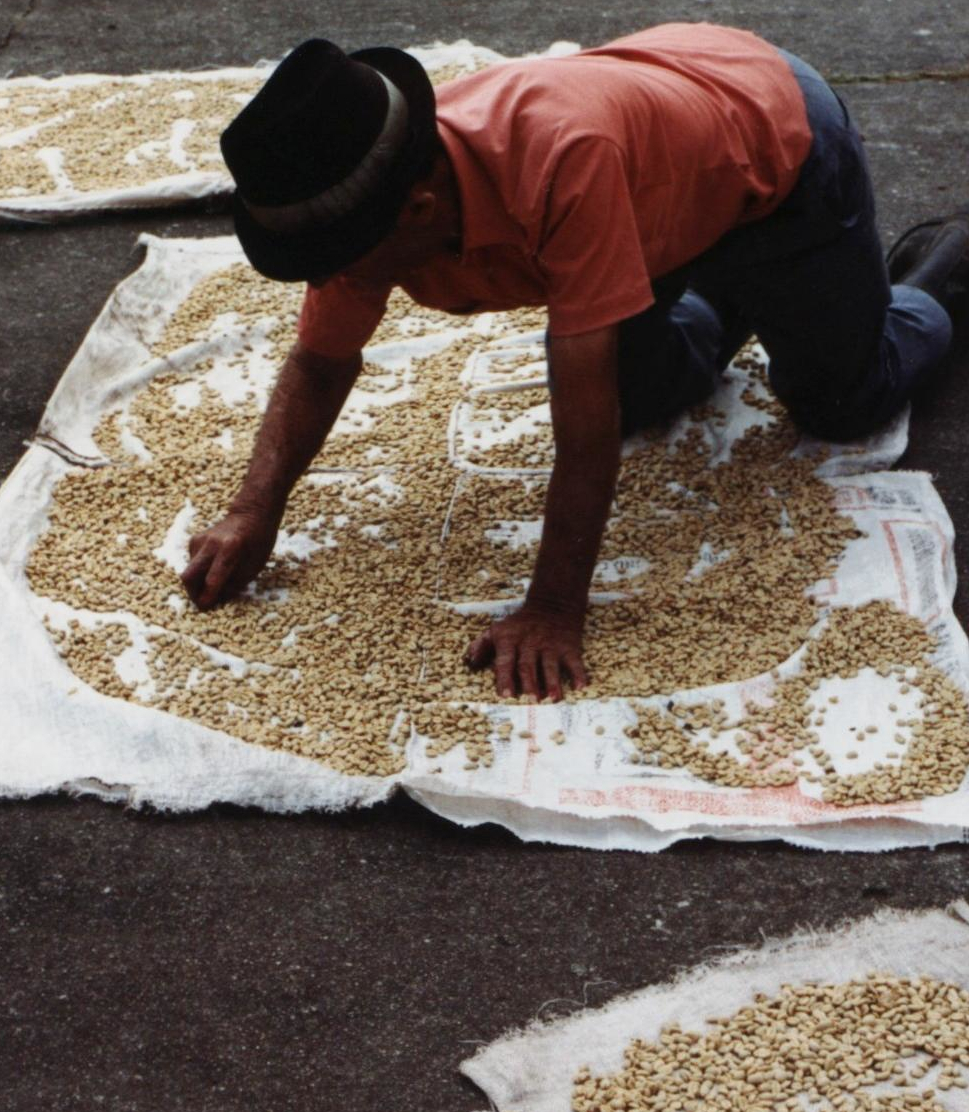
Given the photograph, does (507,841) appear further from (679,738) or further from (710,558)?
(710,558)

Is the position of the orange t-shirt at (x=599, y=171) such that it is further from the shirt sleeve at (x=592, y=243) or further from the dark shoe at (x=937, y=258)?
the dark shoe at (x=937, y=258)

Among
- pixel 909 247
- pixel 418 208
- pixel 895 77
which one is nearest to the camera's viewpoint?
pixel 418 208

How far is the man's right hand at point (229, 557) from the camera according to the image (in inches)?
102

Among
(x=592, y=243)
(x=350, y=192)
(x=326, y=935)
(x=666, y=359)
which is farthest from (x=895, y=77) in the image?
(x=326, y=935)

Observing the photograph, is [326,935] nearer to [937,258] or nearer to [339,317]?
Result: [339,317]

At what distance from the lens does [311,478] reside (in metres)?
2.96

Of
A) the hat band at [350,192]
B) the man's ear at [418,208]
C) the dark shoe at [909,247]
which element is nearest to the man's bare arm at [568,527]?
the man's ear at [418,208]

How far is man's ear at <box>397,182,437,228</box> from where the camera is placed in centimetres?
207

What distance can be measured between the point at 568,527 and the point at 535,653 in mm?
223

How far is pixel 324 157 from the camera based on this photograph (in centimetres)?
197

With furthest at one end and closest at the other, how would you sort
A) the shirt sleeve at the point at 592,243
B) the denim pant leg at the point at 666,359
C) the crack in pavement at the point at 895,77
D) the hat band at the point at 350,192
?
the crack in pavement at the point at 895,77 → the denim pant leg at the point at 666,359 → the shirt sleeve at the point at 592,243 → the hat band at the point at 350,192

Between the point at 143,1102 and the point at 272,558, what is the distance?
113 cm

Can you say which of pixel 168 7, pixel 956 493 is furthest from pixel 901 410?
pixel 168 7

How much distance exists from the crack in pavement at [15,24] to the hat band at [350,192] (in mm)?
3793
